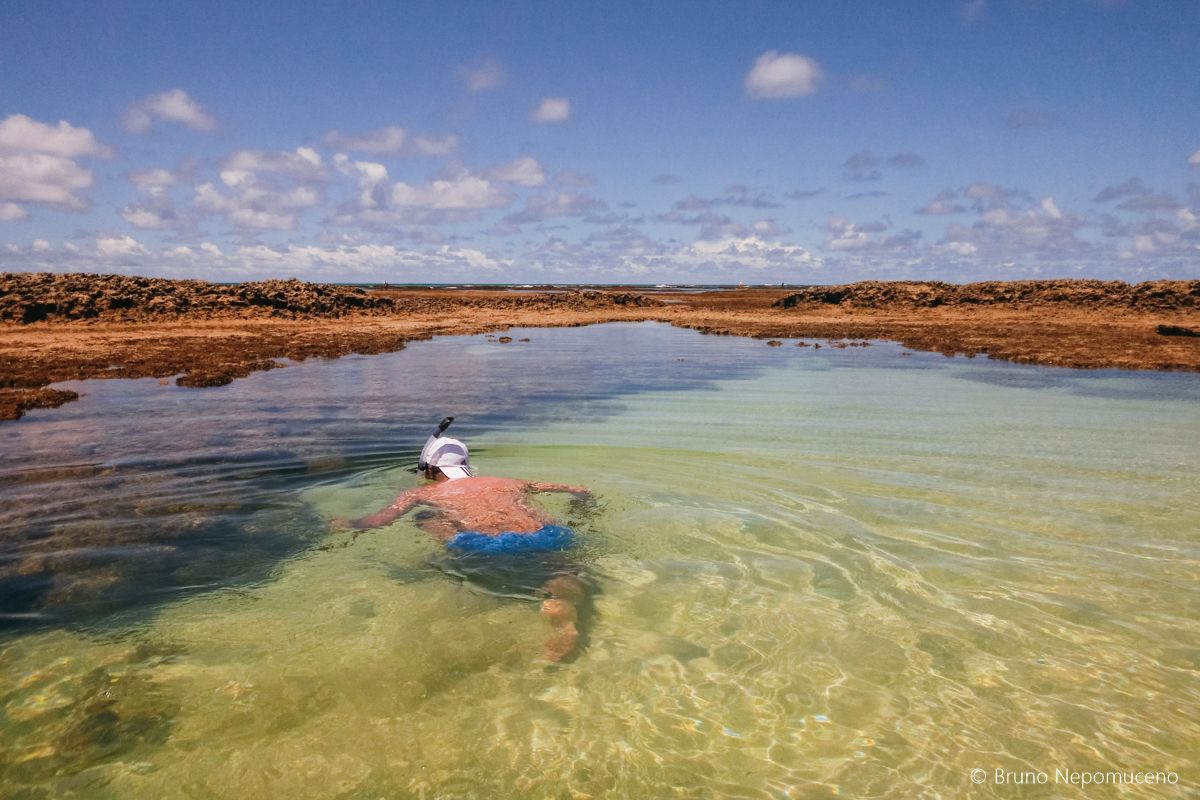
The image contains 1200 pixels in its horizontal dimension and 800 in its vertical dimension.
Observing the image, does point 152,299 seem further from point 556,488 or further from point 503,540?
point 503,540

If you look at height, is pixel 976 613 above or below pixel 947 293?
below

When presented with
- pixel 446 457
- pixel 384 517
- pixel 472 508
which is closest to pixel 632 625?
pixel 472 508

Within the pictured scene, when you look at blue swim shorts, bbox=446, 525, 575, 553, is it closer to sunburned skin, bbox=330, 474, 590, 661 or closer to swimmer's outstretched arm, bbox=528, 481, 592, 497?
sunburned skin, bbox=330, 474, 590, 661

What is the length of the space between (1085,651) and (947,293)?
55.2 meters

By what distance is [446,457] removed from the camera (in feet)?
29.6

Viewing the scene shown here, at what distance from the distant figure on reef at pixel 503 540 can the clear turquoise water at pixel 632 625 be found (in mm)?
244

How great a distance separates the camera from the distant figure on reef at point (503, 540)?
616 cm

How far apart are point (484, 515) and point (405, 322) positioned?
3939 cm

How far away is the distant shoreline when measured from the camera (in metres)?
22.8

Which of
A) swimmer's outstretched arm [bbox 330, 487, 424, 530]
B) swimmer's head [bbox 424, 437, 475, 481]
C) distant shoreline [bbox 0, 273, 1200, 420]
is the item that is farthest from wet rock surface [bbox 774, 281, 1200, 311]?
swimmer's outstretched arm [bbox 330, 487, 424, 530]

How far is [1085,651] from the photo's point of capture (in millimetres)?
5305

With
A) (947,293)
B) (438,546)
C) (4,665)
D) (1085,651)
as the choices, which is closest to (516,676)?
(438,546)

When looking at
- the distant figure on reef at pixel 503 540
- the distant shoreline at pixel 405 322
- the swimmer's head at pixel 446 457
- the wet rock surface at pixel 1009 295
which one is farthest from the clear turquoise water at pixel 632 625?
the wet rock surface at pixel 1009 295

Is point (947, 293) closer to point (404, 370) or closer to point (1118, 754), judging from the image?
point (404, 370)
